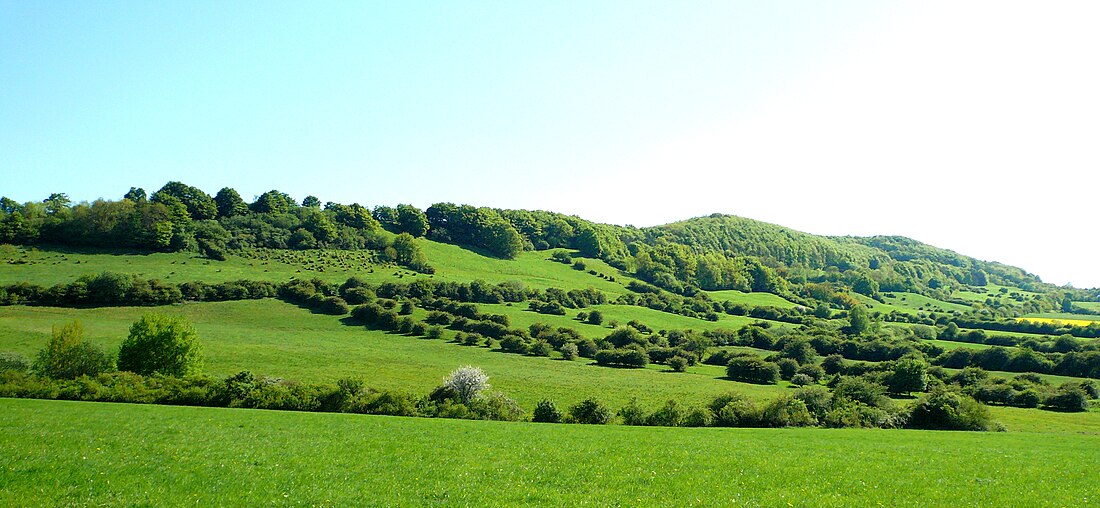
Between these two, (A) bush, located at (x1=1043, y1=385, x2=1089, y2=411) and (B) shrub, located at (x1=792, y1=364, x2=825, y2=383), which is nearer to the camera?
(A) bush, located at (x1=1043, y1=385, x2=1089, y2=411)

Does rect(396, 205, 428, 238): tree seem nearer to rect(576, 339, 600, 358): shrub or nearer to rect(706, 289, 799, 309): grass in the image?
rect(576, 339, 600, 358): shrub

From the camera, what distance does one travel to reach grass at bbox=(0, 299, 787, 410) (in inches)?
2477

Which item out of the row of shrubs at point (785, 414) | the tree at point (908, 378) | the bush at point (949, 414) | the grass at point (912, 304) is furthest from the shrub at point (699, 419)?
the grass at point (912, 304)

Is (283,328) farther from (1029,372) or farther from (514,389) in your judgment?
(1029,372)

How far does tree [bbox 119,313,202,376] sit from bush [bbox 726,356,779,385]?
70443mm

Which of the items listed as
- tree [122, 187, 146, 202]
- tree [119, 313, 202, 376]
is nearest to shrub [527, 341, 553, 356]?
tree [119, 313, 202, 376]

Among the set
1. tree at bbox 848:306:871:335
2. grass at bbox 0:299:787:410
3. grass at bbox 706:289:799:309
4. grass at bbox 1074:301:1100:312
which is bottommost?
grass at bbox 0:299:787:410

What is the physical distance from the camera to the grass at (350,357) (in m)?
62.9

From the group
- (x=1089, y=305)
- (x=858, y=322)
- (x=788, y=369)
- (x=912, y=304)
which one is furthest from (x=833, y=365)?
(x=1089, y=305)

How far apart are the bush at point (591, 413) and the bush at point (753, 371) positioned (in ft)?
139

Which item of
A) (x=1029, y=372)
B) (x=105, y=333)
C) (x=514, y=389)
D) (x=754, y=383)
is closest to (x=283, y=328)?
(x=105, y=333)

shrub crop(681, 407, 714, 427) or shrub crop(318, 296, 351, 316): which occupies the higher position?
shrub crop(318, 296, 351, 316)

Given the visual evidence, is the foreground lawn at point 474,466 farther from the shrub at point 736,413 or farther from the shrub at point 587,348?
the shrub at point 587,348

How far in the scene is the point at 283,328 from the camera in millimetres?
89500
